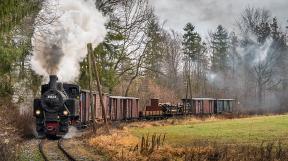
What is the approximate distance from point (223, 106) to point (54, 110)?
4264 centimetres

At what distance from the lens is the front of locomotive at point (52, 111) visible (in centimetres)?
A: 2395

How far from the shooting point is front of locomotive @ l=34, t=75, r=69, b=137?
78.6ft

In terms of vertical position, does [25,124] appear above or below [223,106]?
below

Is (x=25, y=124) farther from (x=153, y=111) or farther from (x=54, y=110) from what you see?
(x=153, y=111)

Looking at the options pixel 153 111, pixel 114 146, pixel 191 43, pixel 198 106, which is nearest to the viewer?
pixel 114 146

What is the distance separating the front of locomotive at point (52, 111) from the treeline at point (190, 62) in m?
13.9

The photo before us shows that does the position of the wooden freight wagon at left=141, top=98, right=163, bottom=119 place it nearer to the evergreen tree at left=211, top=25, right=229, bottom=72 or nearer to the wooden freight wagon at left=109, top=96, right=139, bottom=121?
the wooden freight wagon at left=109, top=96, right=139, bottom=121

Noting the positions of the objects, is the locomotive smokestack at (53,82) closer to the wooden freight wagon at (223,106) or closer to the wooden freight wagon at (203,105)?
the wooden freight wagon at (203,105)

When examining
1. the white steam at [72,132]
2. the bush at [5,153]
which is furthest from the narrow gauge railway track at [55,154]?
the white steam at [72,132]

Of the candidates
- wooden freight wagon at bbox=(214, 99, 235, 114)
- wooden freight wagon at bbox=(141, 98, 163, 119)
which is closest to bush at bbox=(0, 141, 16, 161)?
wooden freight wagon at bbox=(141, 98, 163, 119)

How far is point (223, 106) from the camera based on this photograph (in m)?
63.8

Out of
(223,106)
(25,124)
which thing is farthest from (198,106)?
(25,124)

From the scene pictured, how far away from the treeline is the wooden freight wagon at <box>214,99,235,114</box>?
4.39 m

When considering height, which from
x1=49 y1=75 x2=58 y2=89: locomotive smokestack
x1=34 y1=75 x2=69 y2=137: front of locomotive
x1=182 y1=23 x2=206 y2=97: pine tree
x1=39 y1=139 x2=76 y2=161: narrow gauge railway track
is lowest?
x1=39 y1=139 x2=76 y2=161: narrow gauge railway track
